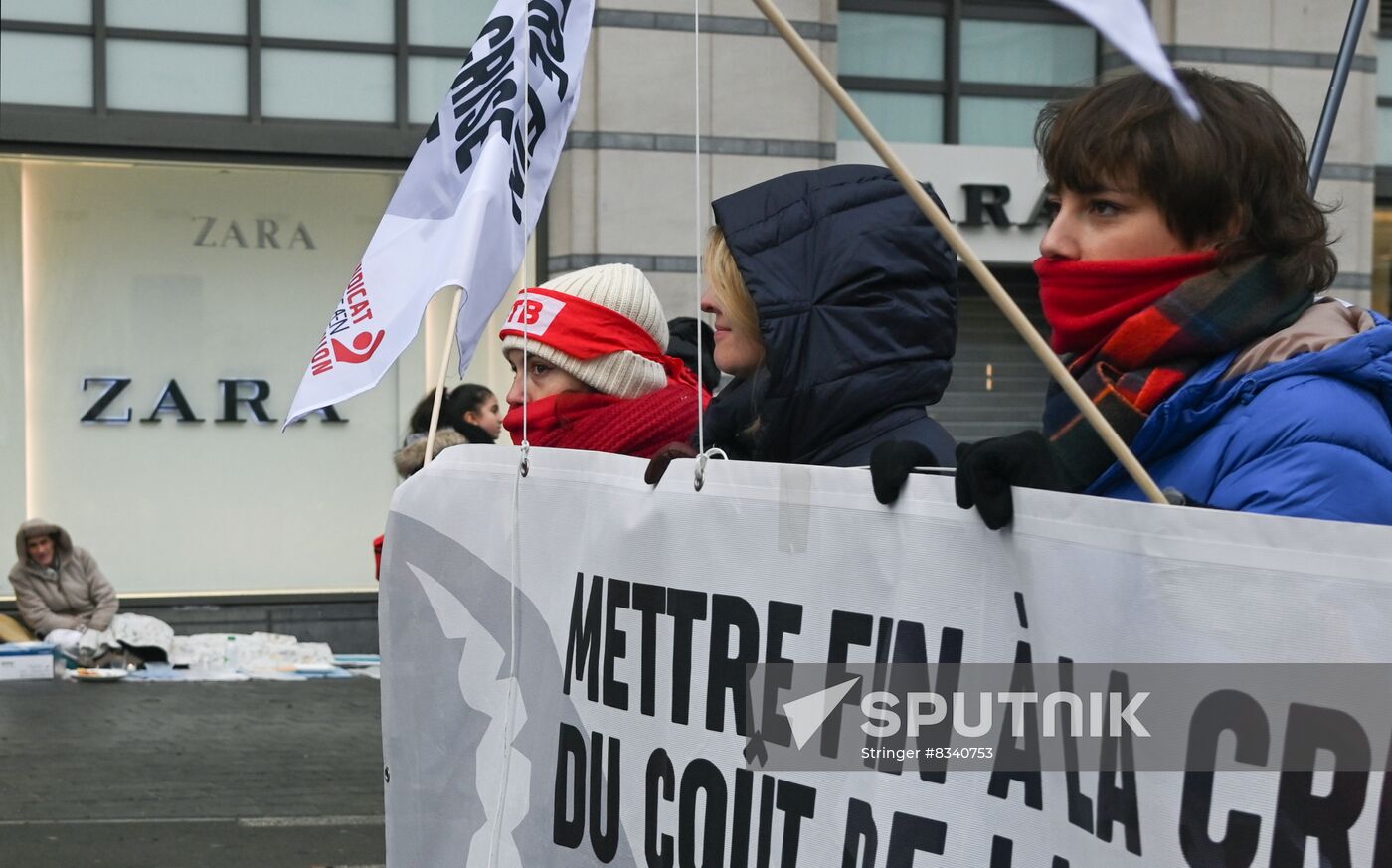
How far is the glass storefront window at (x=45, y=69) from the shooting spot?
12.1 metres

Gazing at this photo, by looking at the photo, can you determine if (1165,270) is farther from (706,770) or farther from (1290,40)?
(1290,40)

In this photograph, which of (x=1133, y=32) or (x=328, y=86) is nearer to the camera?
(x=1133, y=32)

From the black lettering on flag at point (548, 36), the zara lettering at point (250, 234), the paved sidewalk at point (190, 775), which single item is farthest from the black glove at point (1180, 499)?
the zara lettering at point (250, 234)

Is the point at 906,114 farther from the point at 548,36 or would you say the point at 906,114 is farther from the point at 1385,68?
the point at 548,36

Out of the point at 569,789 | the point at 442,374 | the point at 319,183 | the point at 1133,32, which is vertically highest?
the point at 319,183

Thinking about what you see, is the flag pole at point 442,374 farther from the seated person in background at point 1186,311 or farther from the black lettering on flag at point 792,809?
the seated person in background at point 1186,311

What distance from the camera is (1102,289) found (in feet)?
6.99

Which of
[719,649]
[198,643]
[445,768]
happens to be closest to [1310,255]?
[719,649]

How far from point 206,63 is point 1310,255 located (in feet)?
37.6

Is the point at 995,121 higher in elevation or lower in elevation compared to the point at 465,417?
higher

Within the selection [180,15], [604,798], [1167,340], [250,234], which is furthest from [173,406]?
[1167,340]

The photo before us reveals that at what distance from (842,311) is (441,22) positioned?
35.0 ft

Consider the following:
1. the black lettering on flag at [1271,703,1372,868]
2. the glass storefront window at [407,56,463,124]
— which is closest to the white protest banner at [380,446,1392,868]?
the black lettering on flag at [1271,703,1372,868]

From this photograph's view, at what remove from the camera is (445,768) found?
10.7 ft
